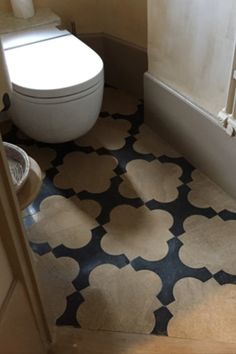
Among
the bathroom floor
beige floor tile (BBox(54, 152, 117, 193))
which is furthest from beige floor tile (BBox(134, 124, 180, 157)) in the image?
beige floor tile (BBox(54, 152, 117, 193))

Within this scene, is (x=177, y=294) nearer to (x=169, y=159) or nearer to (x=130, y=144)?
(x=169, y=159)

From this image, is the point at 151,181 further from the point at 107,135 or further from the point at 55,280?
the point at 55,280

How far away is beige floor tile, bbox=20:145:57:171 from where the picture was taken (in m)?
1.76

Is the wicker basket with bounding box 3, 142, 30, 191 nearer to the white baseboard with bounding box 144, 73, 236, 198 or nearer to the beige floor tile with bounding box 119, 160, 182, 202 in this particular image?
the beige floor tile with bounding box 119, 160, 182, 202

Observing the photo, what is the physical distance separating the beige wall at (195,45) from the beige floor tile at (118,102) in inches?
15.2

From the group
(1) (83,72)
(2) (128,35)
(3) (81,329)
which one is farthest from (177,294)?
(2) (128,35)

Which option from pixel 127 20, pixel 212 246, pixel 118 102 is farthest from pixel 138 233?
pixel 127 20

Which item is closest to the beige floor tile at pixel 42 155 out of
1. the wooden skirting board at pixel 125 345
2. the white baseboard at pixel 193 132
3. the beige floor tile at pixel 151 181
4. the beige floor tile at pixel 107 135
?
the beige floor tile at pixel 107 135

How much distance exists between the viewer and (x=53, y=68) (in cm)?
150

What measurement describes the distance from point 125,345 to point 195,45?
105cm

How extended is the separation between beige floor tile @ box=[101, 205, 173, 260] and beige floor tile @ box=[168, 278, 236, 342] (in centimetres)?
16

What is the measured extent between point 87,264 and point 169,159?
2.13ft

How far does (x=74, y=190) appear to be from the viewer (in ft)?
5.34

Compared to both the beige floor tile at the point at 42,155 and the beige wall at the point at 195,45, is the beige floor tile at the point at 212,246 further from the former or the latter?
the beige floor tile at the point at 42,155
